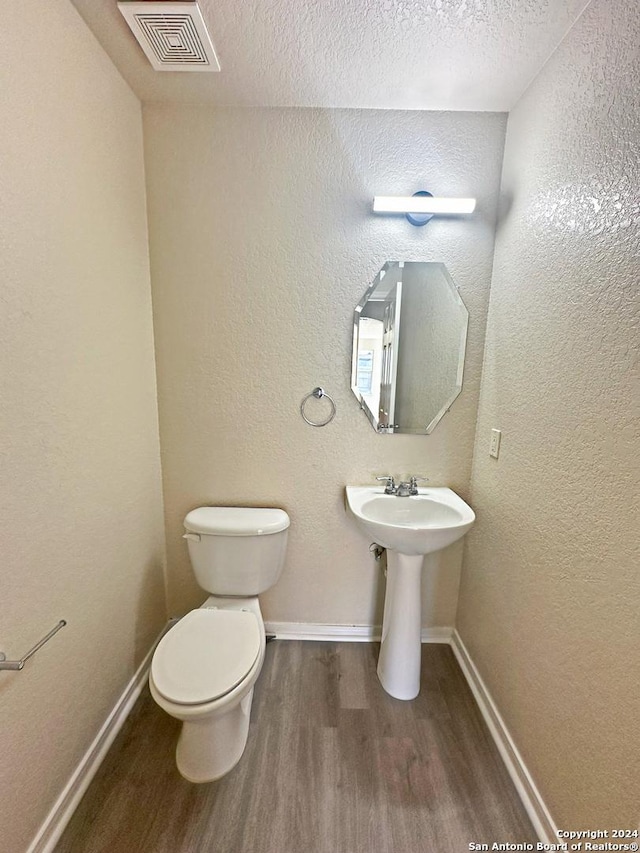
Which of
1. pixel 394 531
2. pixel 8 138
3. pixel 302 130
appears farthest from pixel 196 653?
pixel 302 130

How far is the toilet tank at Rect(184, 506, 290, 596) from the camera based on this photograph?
58.6 inches

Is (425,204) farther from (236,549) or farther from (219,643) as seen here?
(219,643)

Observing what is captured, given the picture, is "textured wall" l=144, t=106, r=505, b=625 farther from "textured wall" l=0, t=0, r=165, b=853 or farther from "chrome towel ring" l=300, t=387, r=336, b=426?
"textured wall" l=0, t=0, r=165, b=853

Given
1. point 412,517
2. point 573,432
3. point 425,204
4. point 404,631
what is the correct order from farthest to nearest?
1. point 412,517
2. point 404,631
3. point 425,204
4. point 573,432

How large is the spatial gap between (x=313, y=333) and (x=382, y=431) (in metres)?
0.54

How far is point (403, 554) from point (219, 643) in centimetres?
76

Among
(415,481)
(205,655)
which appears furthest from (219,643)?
(415,481)

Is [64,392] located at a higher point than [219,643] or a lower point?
higher

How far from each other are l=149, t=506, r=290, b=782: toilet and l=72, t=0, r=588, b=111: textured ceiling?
1.68 m

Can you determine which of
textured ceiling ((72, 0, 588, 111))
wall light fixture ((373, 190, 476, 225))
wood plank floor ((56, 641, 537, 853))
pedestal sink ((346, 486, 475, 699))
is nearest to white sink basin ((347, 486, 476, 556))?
pedestal sink ((346, 486, 475, 699))

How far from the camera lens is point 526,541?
3.98ft

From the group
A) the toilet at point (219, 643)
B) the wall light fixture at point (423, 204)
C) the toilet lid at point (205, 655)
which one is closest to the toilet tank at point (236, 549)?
the toilet at point (219, 643)

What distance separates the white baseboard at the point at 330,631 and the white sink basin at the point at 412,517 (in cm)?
66

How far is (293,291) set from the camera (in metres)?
1.53
